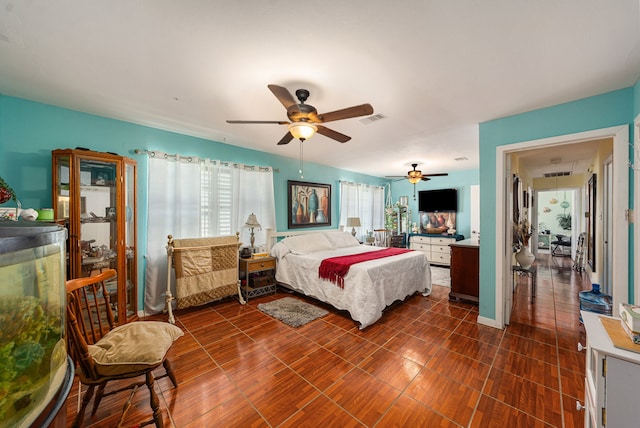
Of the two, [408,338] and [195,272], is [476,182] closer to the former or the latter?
[408,338]

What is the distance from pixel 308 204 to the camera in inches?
203

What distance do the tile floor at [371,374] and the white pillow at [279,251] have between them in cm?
108

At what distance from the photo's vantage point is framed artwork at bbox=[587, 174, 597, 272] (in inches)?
175

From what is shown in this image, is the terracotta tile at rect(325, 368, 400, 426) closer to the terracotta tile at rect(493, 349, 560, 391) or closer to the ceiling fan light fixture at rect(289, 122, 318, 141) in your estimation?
the terracotta tile at rect(493, 349, 560, 391)

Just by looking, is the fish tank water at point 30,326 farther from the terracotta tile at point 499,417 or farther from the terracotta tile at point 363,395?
the terracotta tile at point 499,417

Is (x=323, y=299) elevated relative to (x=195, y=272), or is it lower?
lower

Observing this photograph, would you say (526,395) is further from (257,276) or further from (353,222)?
(353,222)

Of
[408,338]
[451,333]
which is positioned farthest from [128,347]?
[451,333]

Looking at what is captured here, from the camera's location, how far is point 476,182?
612cm

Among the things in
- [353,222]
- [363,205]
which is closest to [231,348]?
[353,222]

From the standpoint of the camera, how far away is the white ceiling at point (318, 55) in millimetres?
1375

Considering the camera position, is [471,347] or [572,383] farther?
[471,347]

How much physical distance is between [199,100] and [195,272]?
213 cm

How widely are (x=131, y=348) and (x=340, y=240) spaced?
12.1ft
